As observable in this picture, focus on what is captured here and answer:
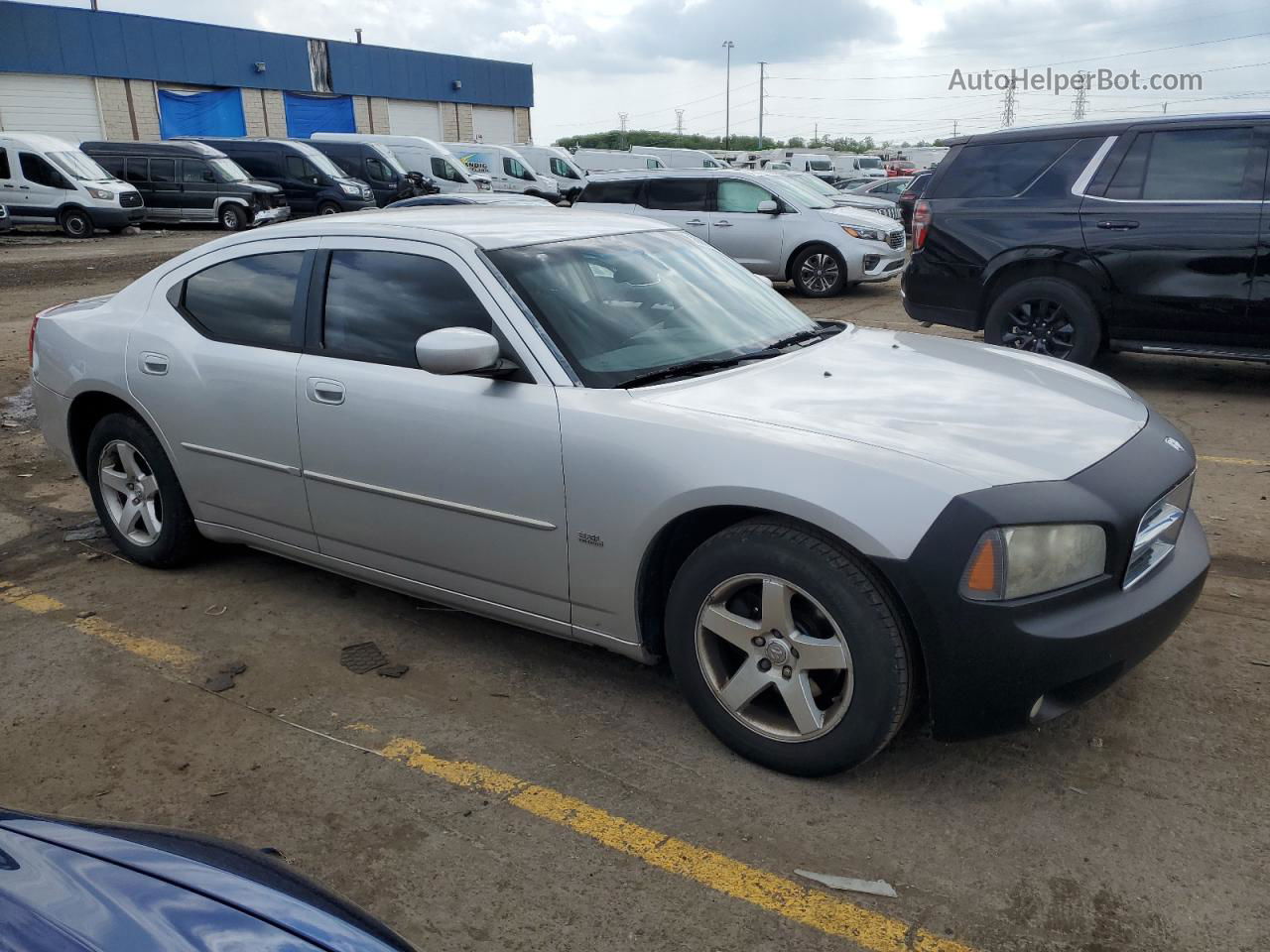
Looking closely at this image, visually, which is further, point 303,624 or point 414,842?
point 303,624

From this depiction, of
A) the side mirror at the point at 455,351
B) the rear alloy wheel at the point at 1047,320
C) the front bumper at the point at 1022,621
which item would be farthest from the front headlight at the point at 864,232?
the front bumper at the point at 1022,621

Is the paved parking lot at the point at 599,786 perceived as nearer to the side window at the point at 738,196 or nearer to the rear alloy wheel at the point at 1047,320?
the rear alloy wheel at the point at 1047,320

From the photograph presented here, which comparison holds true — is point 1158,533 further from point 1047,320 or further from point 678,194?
point 678,194

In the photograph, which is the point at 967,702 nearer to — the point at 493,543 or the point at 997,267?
the point at 493,543

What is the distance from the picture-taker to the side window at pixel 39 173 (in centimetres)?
2356

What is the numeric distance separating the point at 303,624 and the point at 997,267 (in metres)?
5.88

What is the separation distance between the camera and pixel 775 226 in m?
13.6

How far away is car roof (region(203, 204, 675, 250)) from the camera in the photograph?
3791 mm

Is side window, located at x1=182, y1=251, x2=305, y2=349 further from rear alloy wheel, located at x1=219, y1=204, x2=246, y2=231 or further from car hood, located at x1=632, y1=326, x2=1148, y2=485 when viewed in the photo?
rear alloy wheel, located at x1=219, y1=204, x2=246, y2=231

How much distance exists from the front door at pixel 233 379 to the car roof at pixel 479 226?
0.12 m

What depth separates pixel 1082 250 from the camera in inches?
293

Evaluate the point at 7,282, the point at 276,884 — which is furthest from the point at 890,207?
the point at 276,884

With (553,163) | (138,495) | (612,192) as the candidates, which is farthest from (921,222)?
(553,163)

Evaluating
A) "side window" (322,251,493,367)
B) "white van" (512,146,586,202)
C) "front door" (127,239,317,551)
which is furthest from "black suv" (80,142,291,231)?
"side window" (322,251,493,367)
